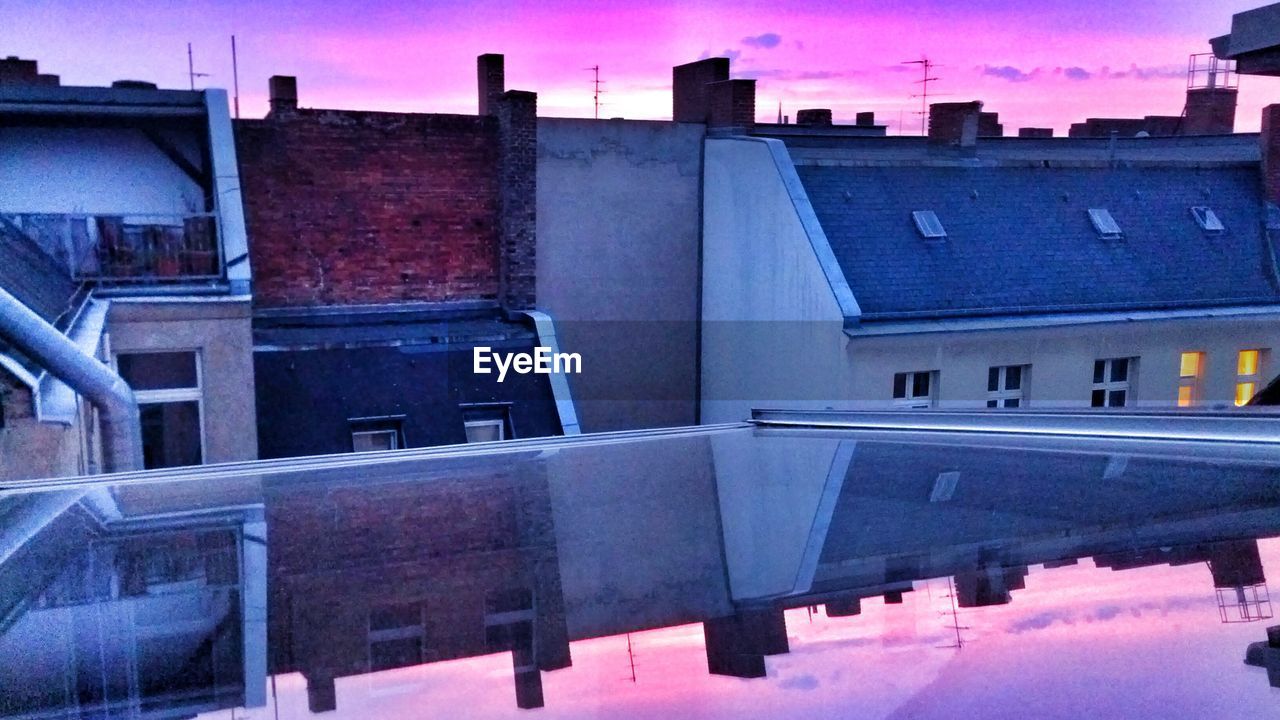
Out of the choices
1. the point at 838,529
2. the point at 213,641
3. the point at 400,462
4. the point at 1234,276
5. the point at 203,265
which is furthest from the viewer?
the point at 1234,276

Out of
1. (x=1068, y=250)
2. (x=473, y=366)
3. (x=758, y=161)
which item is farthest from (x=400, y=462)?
(x=1068, y=250)

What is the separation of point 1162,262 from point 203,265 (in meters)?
10.9

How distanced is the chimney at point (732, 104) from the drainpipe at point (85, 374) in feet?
29.4

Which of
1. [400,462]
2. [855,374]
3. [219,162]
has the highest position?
[219,162]

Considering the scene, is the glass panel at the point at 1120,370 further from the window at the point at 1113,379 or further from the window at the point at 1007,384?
the window at the point at 1007,384

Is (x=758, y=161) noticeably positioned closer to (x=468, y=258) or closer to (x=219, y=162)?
(x=468, y=258)

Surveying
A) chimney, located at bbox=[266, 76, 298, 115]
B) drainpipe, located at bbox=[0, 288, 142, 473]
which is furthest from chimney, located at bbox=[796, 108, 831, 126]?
drainpipe, located at bbox=[0, 288, 142, 473]

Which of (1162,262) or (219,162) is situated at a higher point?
(219,162)

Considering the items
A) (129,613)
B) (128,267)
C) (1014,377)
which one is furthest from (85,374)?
(1014,377)

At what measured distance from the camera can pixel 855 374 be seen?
1069 centimetres

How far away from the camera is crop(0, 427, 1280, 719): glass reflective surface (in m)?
0.96

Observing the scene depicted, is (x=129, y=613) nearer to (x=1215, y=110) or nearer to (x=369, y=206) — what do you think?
(x=369, y=206)

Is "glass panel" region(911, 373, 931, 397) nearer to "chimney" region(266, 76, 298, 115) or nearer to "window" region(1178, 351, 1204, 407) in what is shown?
"window" region(1178, 351, 1204, 407)

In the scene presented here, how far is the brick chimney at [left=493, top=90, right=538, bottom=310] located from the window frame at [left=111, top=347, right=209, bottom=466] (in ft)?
12.9
